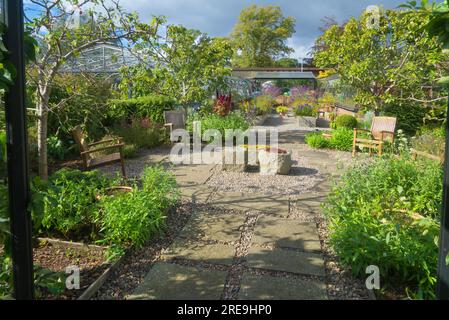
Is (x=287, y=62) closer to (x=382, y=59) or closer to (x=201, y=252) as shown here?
(x=382, y=59)

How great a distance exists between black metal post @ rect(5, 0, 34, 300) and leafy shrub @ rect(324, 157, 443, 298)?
2.01m

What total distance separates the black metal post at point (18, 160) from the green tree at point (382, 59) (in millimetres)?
8095

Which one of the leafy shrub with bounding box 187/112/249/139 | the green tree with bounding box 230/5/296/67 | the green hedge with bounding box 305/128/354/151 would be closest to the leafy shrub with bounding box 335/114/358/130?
the green hedge with bounding box 305/128/354/151

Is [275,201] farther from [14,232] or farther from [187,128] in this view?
[187,128]

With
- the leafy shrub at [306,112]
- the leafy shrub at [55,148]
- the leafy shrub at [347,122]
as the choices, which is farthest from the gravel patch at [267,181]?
the leafy shrub at [306,112]

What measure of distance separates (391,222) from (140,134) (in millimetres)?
5936

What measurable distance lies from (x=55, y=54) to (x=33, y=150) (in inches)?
97.9

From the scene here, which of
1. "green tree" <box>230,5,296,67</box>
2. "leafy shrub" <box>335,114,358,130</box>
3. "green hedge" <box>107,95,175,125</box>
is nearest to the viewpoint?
"green hedge" <box>107,95,175,125</box>

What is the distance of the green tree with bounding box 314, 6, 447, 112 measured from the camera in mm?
8367

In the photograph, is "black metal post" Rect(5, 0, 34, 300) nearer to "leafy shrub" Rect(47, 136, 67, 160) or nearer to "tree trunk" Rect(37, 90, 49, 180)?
"tree trunk" Rect(37, 90, 49, 180)

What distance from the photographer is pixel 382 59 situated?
9117mm

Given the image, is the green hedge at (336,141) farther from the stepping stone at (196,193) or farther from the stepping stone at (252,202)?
the stepping stone at (196,193)

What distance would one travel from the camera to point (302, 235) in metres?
3.34

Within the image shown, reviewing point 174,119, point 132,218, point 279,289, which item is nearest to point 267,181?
point 132,218
